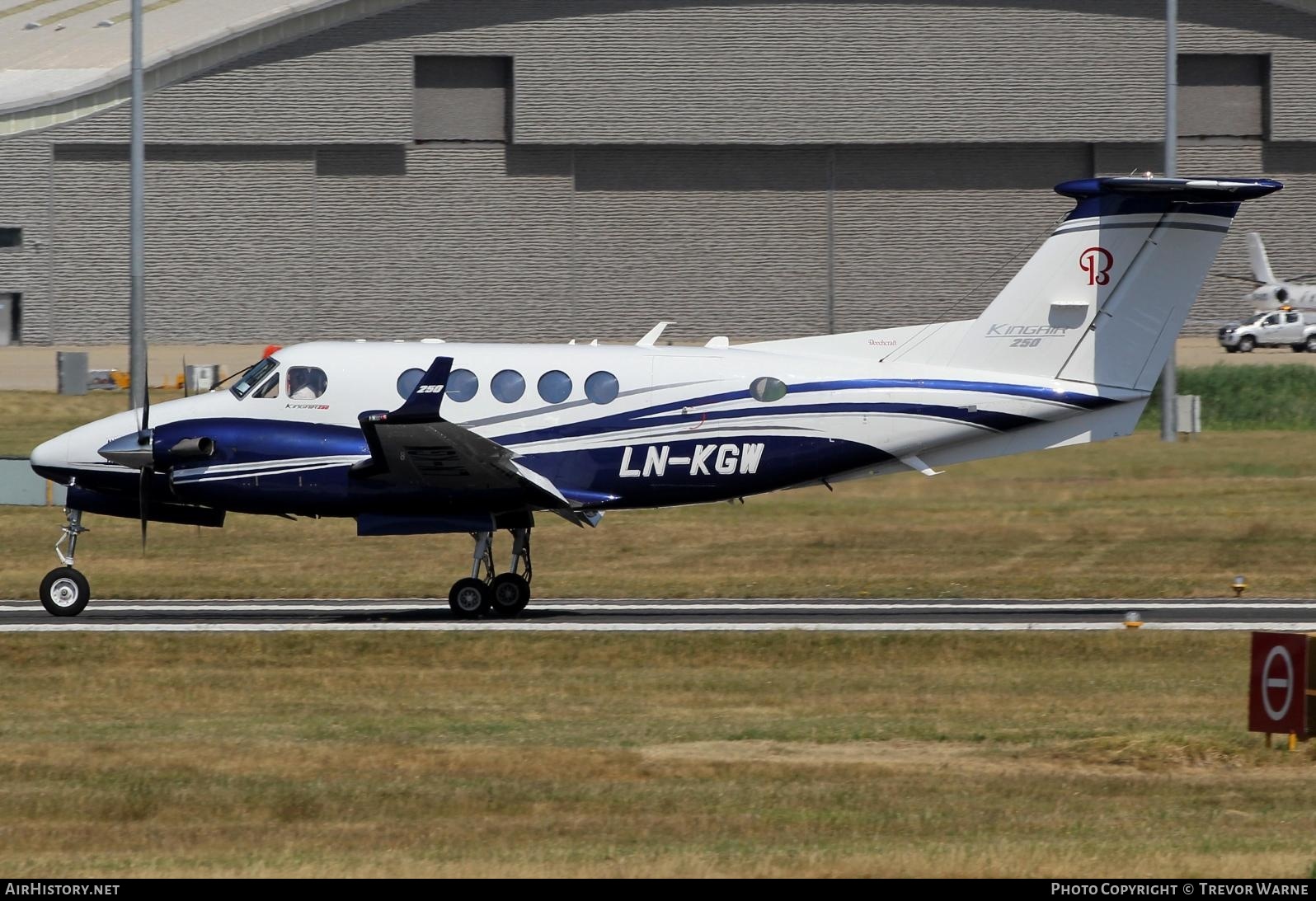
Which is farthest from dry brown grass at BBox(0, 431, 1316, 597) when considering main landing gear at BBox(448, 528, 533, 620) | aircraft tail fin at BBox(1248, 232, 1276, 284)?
aircraft tail fin at BBox(1248, 232, 1276, 284)

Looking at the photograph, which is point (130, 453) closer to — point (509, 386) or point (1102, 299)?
point (509, 386)

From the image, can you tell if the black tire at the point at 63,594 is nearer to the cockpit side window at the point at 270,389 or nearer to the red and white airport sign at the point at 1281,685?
the cockpit side window at the point at 270,389

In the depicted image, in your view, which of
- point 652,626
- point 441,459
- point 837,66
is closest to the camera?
point 441,459

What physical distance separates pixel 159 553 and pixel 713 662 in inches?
521

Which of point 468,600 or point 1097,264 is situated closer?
point 1097,264

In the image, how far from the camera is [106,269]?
65.2 meters

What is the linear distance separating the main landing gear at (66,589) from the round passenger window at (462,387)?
459cm

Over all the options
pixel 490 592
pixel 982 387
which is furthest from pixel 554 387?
pixel 982 387

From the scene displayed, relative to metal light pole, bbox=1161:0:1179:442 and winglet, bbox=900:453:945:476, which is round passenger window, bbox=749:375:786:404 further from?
metal light pole, bbox=1161:0:1179:442

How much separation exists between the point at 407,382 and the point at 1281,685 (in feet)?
35.2

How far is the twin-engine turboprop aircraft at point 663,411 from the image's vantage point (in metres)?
21.0

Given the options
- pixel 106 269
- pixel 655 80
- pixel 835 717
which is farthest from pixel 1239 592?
pixel 106 269

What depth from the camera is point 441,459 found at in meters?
20.6

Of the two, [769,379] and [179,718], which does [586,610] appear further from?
[179,718]
